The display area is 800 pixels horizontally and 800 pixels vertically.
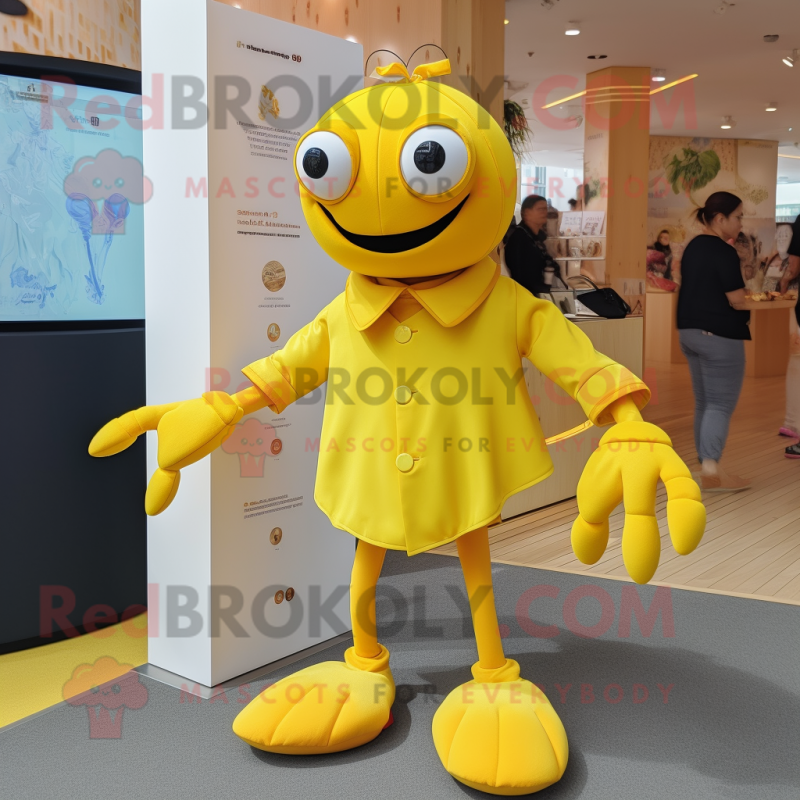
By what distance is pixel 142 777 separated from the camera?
1963mm

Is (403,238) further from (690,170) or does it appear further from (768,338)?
(690,170)

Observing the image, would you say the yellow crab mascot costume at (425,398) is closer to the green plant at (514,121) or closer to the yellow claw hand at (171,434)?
the yellow claw hand at (171,434)

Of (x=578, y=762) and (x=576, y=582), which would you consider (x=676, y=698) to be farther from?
(x=576, y=582)

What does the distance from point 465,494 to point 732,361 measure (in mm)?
2913

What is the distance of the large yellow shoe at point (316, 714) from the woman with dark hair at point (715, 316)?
2.98 m

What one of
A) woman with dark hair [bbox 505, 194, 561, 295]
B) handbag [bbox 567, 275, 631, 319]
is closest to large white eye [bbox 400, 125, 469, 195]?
woman with dark hair [bbox 505, 194, 561, 295]

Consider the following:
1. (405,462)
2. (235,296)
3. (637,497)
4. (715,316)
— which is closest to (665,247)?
(715,316)

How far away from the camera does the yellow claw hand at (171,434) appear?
203 centimetres

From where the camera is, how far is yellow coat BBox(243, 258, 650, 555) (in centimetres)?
199

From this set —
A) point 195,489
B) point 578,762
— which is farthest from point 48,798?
point 578,762

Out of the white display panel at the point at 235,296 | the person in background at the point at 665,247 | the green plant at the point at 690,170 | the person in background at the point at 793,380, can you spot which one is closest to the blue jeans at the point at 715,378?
the person in background at the point at 793,380

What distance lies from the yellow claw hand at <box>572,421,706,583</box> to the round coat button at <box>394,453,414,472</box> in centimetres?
40

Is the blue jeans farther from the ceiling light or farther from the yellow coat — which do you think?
the ceiling light

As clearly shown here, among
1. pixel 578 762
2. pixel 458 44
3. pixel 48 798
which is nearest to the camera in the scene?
pixel 48 798
